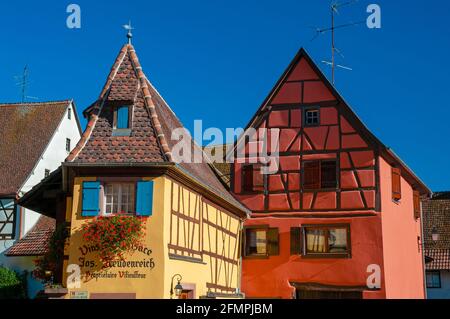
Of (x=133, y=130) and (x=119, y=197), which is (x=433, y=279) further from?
(x=119, y=197)

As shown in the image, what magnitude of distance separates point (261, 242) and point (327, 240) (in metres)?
2.48

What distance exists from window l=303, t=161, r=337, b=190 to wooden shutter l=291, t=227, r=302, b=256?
1.63 meters

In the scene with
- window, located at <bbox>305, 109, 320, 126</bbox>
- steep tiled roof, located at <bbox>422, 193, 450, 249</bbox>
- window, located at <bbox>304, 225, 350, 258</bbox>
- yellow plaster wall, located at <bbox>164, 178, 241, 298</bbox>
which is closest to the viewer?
yellow plaster wall, located at <bbox>164, 178, 241, 298</bbox>

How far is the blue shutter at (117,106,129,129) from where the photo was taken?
1931 centimetres

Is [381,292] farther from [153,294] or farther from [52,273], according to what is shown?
[52,273]

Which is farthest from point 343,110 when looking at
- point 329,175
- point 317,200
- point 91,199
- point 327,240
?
point 91,199

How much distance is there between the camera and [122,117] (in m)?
19.4

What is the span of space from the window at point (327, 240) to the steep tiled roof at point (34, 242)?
39.1 ft

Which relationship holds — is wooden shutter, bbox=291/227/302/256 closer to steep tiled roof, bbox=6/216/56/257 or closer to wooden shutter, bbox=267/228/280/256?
wooden shutter, bbox=267/228/280/256

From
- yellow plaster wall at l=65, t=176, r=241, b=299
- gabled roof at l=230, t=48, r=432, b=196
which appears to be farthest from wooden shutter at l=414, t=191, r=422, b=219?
yellow plaster wall at l=65, t=176, r=241, b=299

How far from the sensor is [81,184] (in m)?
18.2

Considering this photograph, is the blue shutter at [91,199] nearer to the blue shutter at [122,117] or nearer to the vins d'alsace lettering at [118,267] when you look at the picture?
the vins d'alsace lettering at [118,267]

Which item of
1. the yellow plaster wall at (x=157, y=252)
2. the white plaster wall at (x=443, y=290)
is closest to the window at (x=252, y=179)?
the yellow plaster wall at (x=157, y=252)

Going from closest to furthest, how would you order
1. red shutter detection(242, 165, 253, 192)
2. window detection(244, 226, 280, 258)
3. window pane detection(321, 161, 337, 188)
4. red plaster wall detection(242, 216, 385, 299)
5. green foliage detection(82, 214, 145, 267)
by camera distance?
green foliage detection(82, 214, 145, 267) < red plaster wall detection(242, 216, 385, 299) < window pane detection(321, 161, 337, 188) < window detection(244, 226, 280, 258) < red shutter detection(242, 165, 253, 192)
